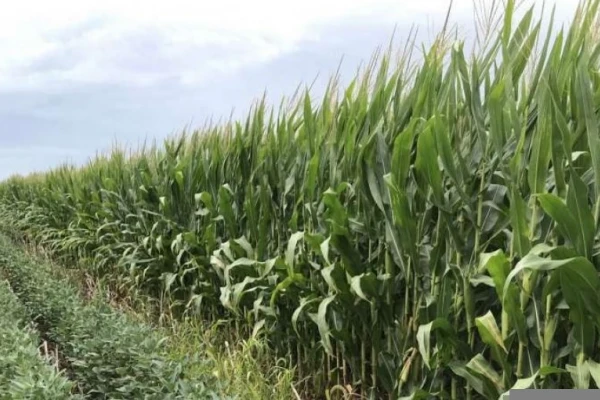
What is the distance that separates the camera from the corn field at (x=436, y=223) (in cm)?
218

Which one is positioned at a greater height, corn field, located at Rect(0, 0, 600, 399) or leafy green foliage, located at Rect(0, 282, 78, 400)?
corn field, located at Rect(0, 0, 600, 399)

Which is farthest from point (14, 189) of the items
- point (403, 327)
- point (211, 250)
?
point (403, 327)

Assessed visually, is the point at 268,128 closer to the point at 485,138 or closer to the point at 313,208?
the point at 313,208

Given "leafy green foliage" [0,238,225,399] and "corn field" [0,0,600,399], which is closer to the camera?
"corn field" [0,0,600,399]

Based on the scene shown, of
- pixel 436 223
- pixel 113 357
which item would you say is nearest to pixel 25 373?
pixel 113 357

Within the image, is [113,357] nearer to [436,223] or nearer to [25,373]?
[25,373]

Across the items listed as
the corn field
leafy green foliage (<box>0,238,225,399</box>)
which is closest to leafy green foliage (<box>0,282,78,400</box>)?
leafy green foliage (<box>0,238,225,399</box>)

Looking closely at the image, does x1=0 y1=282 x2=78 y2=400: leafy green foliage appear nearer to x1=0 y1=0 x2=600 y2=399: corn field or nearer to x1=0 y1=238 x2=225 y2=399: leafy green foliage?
x1=0 y1=238 x2=225 y2=399: leafy green foliage

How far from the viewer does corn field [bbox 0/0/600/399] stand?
2178 mm

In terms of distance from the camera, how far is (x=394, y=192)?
2.72 meters

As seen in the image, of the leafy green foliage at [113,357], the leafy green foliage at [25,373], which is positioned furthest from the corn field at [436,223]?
the leafy green foliage at [25,373]

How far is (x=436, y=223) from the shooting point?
2.78 m

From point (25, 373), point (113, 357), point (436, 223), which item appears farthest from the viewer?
point (113, 357)

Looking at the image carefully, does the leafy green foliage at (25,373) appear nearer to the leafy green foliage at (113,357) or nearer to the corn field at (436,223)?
the leafy green foliage at (113,357)
